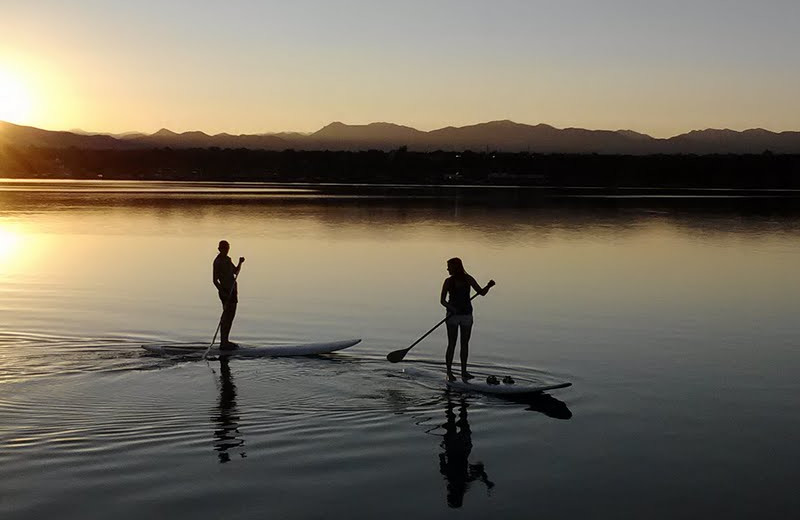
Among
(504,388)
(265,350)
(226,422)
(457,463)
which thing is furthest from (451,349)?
(457,463)

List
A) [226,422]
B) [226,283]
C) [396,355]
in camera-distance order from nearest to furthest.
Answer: [226,422], [396,355], [226,283]

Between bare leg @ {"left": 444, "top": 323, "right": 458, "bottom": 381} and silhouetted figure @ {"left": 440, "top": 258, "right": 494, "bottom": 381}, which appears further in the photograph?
silhouetted figure @ {"left": 440, "top": 258, "right": 494, "bottom": 381}

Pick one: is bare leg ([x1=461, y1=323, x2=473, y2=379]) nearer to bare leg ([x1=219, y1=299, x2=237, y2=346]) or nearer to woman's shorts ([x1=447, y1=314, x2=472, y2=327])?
woman's shorts ([x1=447, y1=314, x2=472, y2=327])

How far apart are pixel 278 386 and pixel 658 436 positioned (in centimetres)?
620

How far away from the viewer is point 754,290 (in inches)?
1256

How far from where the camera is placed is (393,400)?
50.4ft

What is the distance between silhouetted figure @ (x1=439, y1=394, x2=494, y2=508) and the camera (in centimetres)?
1123

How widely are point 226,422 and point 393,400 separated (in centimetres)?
284

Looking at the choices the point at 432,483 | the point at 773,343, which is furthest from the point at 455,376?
the point at 773,343

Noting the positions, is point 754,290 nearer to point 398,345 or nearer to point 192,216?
point 398,345

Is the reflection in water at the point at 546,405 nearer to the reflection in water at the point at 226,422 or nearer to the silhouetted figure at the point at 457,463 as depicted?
the silhouetted figure at the point at 457,463

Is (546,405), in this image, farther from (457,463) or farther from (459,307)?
(457,463)

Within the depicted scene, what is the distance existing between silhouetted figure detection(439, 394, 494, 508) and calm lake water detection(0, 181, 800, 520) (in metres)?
0.04

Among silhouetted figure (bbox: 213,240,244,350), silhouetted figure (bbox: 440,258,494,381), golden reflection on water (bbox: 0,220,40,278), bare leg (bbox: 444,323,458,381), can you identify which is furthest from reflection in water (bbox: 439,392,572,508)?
golden reflection on water (bbox: 0,220,40,278)
